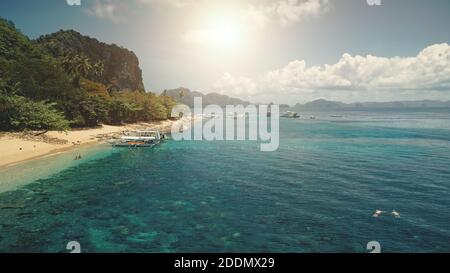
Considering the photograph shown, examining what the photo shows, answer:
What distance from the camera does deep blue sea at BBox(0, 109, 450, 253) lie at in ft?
63.6

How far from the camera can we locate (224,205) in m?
26.2

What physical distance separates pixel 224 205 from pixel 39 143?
39.8m

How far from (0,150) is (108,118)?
132 feet

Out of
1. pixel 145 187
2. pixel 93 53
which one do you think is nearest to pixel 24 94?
pixel 145 187

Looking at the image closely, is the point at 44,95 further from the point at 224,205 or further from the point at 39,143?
the point at 224,205

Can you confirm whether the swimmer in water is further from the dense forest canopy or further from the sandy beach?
the dense forest canopy

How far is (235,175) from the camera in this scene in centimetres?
3775

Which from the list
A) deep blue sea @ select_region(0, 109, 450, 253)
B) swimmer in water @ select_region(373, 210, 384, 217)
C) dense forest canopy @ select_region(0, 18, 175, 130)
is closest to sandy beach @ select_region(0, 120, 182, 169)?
dense forest canopy @ select_region(0, 18, 175, 130)

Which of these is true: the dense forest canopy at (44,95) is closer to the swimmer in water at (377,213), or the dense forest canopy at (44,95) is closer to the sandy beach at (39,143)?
the sandy beach at (39,143)

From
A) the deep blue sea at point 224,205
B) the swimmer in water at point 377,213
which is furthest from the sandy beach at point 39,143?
the swimmer in water at point 377,213

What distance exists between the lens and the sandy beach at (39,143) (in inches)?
1670

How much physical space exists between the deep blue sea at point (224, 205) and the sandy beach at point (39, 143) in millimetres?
3841

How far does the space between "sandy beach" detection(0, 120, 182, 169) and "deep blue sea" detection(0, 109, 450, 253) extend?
384 cm
